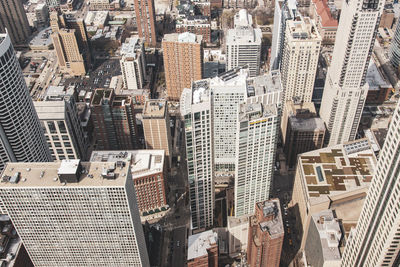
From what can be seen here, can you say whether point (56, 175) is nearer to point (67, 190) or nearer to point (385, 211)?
point (67, 190)

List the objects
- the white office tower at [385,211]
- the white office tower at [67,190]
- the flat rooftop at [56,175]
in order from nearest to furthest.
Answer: the white office tower at [385,211] < the white office tower at [67,190] < the flat rooftop at [56,175]

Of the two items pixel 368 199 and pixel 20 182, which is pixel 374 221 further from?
pixel 20 182

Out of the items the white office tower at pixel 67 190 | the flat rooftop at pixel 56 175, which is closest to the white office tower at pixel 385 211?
the white office tower at pixel 67 190

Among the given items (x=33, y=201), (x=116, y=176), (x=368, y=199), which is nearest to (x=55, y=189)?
(x=33, y=201)

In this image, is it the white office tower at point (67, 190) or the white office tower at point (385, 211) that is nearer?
the white office tower at point (385, 211)

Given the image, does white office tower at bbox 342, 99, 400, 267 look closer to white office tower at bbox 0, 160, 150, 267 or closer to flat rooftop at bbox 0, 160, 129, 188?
white office tower at bbox 0, 160, 150, 267

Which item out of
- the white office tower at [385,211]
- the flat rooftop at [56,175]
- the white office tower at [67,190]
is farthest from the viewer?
the flat rooftop at [56,175]

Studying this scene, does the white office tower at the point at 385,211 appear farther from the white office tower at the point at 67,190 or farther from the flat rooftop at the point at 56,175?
the flat rooftop at the point at 56,175
